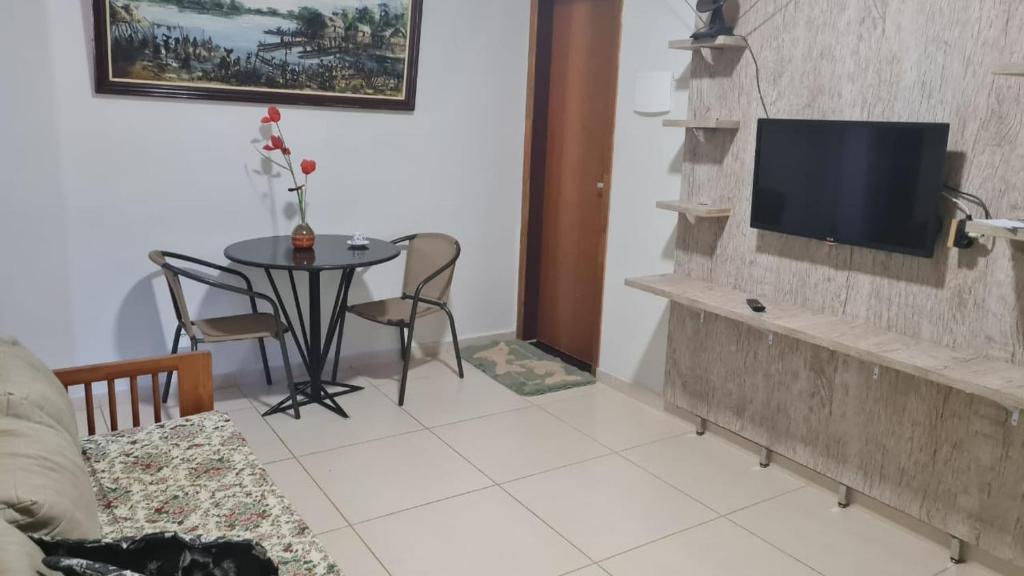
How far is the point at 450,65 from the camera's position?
4102mm

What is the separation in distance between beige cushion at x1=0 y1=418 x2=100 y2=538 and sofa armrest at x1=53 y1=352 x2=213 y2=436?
45 centimetres

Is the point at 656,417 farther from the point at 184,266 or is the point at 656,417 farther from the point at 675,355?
the point at 184,266

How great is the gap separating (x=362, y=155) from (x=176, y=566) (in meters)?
2.85

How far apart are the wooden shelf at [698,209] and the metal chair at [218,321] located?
180 cm

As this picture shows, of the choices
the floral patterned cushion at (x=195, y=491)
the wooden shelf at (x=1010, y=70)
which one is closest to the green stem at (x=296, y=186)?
the floral patterned cushion at (x=195, y=491)

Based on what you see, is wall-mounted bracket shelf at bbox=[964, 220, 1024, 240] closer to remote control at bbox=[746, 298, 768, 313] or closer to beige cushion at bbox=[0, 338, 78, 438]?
remote control at bbox=[746, 298, 768, 313]

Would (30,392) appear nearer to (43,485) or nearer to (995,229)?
(43,485)

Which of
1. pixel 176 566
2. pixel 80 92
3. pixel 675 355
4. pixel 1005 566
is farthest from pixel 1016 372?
pixel 80 92

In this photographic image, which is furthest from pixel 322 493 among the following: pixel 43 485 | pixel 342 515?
pixel 43 485

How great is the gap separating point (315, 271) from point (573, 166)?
1.72m

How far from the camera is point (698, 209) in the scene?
3096 mm

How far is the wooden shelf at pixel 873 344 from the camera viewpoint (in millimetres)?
2125

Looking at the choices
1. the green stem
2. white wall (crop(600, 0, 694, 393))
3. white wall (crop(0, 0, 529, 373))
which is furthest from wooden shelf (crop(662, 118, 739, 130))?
the green stem

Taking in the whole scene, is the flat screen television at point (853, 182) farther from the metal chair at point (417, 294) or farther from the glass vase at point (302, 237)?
the glass vase at point (302, 237)
